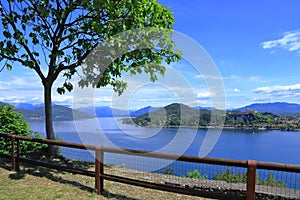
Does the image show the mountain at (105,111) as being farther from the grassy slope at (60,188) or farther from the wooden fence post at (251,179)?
the wooden fence post at (251,179)

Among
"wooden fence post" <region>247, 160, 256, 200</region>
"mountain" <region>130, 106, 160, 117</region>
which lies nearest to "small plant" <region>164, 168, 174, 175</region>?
"mountain" <region>130, 106, 160, 117</region>

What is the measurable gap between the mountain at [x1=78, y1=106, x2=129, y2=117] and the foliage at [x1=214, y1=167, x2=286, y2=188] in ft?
9.37

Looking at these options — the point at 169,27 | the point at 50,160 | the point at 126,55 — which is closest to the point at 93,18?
the point at 126,55

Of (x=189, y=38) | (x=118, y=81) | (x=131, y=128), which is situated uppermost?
(x=189, y=38)

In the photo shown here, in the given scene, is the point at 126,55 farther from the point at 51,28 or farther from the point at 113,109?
the point at 51,28

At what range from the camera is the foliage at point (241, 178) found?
5793 mm

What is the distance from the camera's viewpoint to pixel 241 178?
6176 millimetres

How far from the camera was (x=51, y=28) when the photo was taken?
855 cm

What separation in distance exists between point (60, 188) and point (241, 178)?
13.6ft

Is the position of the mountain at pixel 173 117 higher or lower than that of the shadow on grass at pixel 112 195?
higher

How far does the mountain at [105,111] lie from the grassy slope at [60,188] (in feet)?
5.45

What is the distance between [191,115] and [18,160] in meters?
4.69

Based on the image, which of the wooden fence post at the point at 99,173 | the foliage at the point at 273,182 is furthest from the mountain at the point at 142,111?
the foliage at the point at 273,182

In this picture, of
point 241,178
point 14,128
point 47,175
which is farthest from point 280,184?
point 14,128
